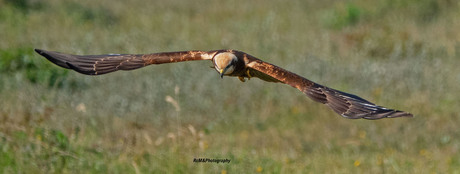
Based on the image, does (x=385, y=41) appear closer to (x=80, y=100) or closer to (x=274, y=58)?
(x=274, y=58)

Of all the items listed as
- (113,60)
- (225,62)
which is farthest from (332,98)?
(113,60)

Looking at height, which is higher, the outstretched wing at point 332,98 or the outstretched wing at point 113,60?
the outstretched wing at point 113,60

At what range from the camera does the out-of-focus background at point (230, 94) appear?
765cm

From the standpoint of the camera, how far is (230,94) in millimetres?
11359

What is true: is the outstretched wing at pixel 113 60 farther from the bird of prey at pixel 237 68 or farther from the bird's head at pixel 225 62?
the bird's head at pixel 225 62

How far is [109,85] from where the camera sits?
11312 mm

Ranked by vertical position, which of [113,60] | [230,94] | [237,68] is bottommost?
[237,68]

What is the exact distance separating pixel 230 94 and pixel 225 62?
4224mm

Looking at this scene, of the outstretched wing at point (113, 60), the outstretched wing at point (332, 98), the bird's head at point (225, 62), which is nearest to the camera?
the outstretched wing at point (332, 98)

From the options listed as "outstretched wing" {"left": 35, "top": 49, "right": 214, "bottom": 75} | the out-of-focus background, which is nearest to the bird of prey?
"outstretched wing" {"left": 35, "top": 49, "right": 214, "bottom": 75}

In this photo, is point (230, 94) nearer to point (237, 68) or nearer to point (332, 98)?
point (237, 68)

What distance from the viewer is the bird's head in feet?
23.4

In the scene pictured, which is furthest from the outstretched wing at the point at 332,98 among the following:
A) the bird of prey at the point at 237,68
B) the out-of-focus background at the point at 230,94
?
the out-of-focus background at the point at 230,94

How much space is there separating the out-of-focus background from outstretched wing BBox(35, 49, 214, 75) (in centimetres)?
66
